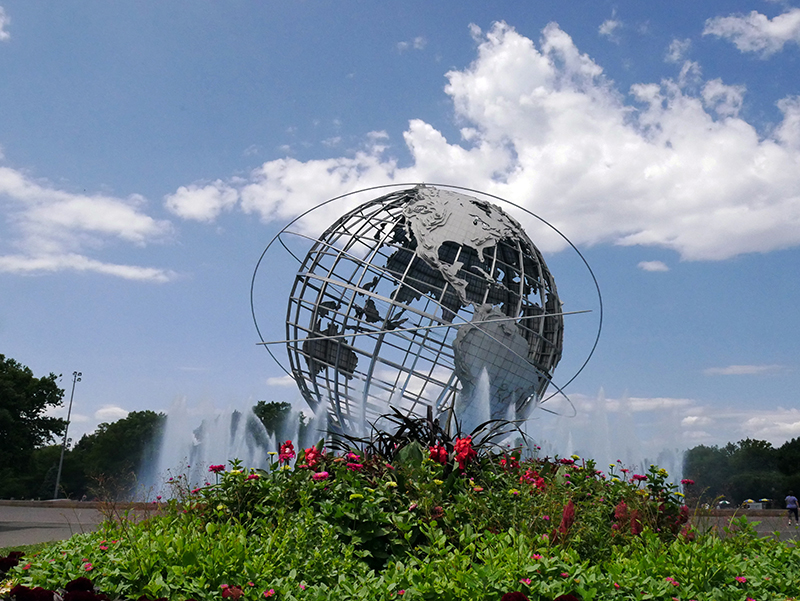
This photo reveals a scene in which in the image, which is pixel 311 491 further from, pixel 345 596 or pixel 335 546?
pixel 345 596

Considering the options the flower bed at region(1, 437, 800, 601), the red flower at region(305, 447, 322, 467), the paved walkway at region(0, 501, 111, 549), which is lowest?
the paved walkway at region(0, 501, 111, 549)

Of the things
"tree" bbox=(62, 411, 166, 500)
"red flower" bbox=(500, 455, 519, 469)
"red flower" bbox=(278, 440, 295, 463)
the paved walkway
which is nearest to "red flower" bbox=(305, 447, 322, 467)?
"red flower" bbox=(278, 440, 295, 463)

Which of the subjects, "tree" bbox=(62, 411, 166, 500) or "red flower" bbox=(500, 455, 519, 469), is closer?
"red flower" bbox=(500, 455, 519, 469)

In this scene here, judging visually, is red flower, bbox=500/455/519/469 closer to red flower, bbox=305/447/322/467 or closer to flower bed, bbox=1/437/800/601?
flower bed, bbox=1/437/800/601

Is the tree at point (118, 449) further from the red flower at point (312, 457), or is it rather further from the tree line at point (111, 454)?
the red flower at point (312, 457)

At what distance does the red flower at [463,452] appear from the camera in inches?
250

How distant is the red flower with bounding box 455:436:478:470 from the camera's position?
6.35 m

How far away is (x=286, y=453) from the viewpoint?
693 centimetres

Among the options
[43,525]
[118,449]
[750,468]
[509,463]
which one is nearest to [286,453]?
[509,463]

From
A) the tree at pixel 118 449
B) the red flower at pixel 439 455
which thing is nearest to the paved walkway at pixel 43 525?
the red flower at pixel 439 455

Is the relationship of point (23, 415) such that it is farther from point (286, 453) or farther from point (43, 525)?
point (286, 453)

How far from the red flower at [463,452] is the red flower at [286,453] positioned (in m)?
1.75

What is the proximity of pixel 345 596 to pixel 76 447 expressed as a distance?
59.1 metres

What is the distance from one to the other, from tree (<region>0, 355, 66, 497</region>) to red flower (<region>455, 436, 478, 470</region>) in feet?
59.6
